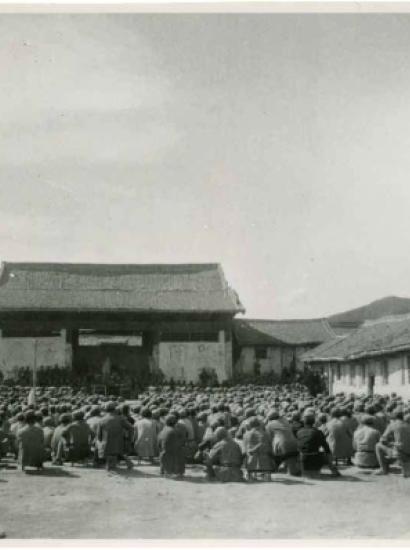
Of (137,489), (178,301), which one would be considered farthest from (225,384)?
(137,489)

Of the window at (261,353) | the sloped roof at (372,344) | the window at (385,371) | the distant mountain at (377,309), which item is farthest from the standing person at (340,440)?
the distant mountain at (377,309)

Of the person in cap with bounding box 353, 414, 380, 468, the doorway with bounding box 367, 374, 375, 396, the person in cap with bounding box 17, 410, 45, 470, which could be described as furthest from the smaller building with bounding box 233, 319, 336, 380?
the person in cap with bounding box 17, 410, 45, 470

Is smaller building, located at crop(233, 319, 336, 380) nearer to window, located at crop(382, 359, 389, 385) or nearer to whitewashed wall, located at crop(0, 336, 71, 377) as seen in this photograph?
whitewashed wall, located at crop(0, 336, 71, 377)

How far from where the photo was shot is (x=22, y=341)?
3938cm

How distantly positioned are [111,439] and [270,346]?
3423cm

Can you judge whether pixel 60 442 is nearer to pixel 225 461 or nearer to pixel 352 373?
pixel 225 461

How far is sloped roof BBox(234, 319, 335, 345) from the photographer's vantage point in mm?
46625

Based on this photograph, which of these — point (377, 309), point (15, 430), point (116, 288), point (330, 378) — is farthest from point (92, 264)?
point (377, 309)

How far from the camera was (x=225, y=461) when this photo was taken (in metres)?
12.1

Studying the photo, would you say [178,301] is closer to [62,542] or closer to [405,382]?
[405,382]

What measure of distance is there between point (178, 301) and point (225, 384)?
21.1 feet

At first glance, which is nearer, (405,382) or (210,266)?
(405,382)

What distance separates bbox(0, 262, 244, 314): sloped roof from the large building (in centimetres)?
6

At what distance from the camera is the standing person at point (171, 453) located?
12.5 m
